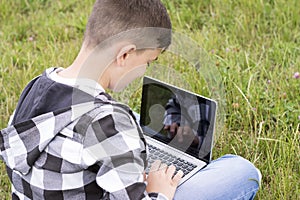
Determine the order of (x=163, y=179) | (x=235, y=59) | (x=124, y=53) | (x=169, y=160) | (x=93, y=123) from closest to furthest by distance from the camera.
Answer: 1. (x=93, y=123)
2. (x=124, y=53)
3. (x=163, y=179)
4. (x=169, y=160)
5. (x=235, y=59)

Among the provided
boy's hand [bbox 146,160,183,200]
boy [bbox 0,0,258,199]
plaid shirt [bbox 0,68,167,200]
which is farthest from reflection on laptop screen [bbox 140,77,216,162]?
plaid shirt [bbox 0,68,167,200]

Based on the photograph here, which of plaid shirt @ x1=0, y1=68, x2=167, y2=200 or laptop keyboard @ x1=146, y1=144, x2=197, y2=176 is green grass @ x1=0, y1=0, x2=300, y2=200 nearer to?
laptop keyboard @ x1=146, y1=144, x2=197, y2=176

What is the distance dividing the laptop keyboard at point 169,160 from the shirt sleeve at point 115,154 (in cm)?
42

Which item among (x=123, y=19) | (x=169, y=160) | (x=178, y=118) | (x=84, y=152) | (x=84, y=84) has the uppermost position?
(x=123, y=19)

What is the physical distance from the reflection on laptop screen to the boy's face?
0.32m

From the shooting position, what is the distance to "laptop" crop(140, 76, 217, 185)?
5.50 feet

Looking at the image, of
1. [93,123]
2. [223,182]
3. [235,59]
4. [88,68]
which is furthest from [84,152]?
[235,59]

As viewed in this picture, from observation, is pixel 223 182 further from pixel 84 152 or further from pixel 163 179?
pixel 84 152

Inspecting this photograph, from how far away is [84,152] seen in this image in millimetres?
1229

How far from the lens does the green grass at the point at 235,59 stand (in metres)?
1.97

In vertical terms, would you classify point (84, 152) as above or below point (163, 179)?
above

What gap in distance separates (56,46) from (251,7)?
3.61ft

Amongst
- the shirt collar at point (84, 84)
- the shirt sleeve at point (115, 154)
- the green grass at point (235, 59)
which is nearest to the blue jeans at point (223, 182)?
the green grass at point (235, 59)

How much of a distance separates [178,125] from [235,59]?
2.72ft
